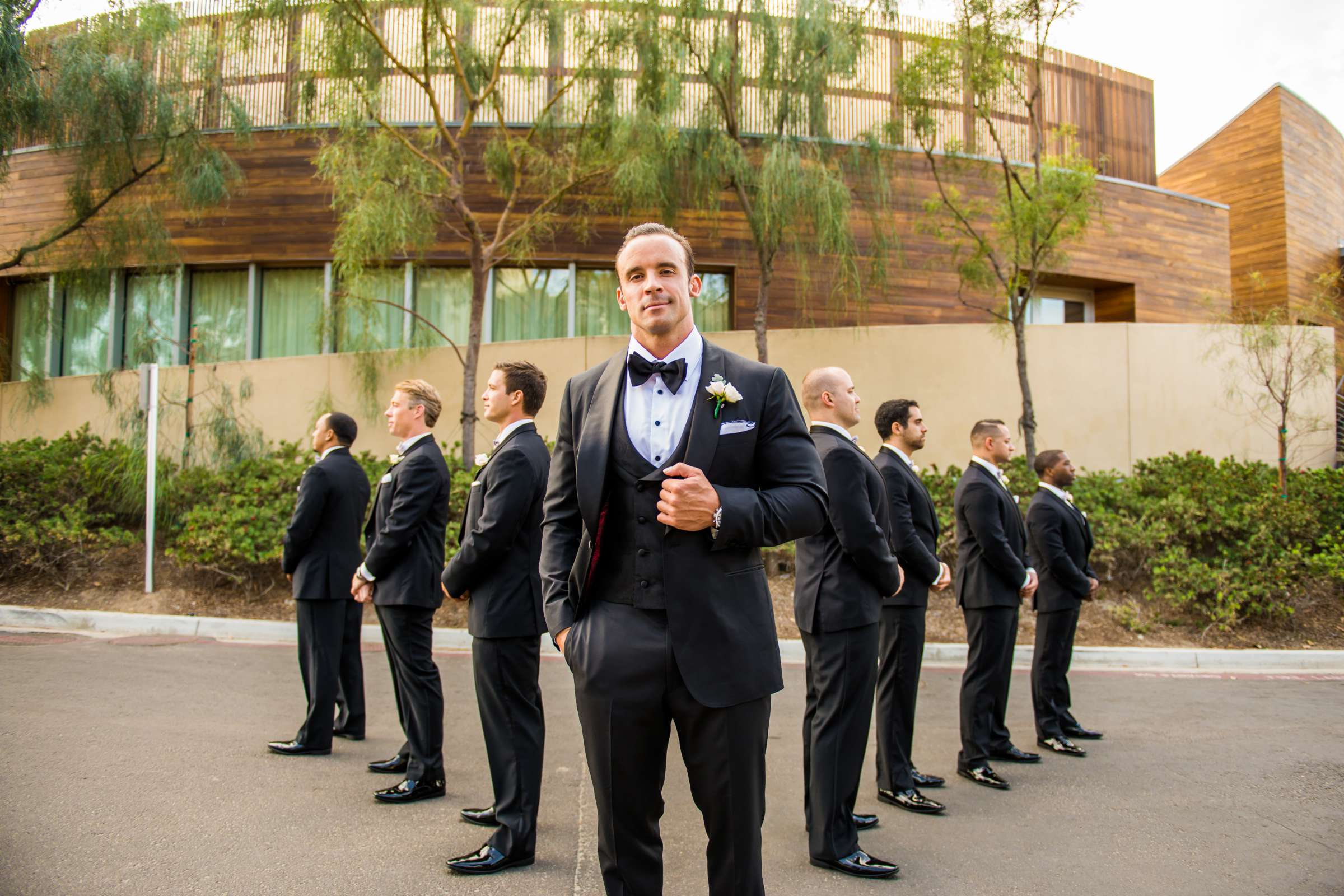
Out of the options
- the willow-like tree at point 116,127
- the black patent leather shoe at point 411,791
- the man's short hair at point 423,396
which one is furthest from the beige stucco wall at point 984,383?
the black patent leather shoe at point 411,791

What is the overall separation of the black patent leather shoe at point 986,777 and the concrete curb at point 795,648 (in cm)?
363

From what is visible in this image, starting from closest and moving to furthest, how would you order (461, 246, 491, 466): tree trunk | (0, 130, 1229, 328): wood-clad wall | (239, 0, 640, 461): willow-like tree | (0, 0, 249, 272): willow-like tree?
(239, 0, 640, 461): willow-like tree → (0, 0, 249, 272): willow-like tree → (461, 246, 491, 466): tree trunk → (0, 130, 1229, 328): wood-clad wall

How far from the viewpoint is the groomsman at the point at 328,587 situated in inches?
213

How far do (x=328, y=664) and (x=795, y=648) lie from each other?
200 inches

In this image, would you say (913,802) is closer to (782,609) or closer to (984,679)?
(984,679)

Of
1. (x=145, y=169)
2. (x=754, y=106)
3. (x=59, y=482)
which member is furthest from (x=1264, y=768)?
(x=145, y=169)

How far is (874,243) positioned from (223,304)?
35.8ft

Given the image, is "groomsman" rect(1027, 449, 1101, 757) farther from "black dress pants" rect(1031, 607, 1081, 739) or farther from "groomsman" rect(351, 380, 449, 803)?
"groomsman" rect(351, 380, 449, 803)

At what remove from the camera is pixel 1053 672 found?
6.07 metres

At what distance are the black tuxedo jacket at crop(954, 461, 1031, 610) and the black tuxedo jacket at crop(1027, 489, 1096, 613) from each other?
1.85 feet

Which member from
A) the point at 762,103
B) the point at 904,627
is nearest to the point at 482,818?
the point at 904,627

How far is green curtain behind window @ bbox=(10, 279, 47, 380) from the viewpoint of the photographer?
15.2 meters

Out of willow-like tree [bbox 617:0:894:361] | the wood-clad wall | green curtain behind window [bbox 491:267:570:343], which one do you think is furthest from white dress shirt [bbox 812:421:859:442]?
green curtain behind window [bbox 491:267:570:343]

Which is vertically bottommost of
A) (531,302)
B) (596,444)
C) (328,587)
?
(328,587)
